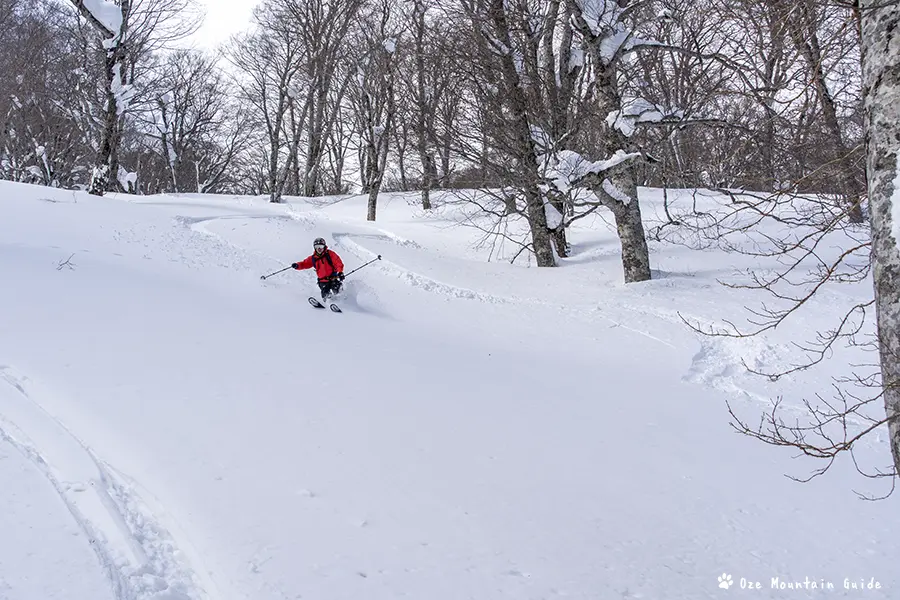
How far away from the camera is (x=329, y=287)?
32.9ft

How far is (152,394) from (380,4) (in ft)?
73.1

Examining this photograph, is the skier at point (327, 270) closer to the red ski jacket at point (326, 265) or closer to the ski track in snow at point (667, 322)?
the red ski jacket at point (326, 265)

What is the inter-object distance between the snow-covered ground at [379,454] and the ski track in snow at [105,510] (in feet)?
0.05

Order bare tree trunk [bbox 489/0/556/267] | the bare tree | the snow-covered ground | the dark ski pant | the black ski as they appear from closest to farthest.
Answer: the snow-covered ground, the black ski, the dark ski pant, bare tree trunk [bbox 489/0/556/267], the bare tree

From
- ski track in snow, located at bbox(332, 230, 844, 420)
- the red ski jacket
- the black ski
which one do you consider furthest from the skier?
ski track in snow, located at bbox(332, 230, 844, 420)

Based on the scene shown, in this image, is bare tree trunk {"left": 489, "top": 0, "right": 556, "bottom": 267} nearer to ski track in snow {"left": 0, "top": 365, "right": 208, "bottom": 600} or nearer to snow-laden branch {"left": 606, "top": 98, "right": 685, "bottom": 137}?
snow-laden branch {"left": 606, "top": 98, "right": 685, "bottom": 137}

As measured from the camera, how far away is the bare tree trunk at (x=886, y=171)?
97.4 inches

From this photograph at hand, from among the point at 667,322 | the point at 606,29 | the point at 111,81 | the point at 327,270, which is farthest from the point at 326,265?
the point at 111,81

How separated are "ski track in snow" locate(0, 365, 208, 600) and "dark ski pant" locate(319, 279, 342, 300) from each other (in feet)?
18.5

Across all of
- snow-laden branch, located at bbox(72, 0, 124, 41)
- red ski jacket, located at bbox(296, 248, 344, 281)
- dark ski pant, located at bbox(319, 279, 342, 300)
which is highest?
snow-laden branch, located at bbox(72, 0, 124, 41)

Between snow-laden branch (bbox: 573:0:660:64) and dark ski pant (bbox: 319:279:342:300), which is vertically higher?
snow-laden branch (bbox: 573:0:660:64)

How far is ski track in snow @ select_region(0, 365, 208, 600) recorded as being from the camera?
2898 millimetres

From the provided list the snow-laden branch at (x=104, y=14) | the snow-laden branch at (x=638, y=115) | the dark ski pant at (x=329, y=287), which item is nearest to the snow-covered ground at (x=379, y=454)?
the dark ski pant at (x=329, y=287)

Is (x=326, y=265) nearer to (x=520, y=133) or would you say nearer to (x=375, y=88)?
(x=520, y=133)
